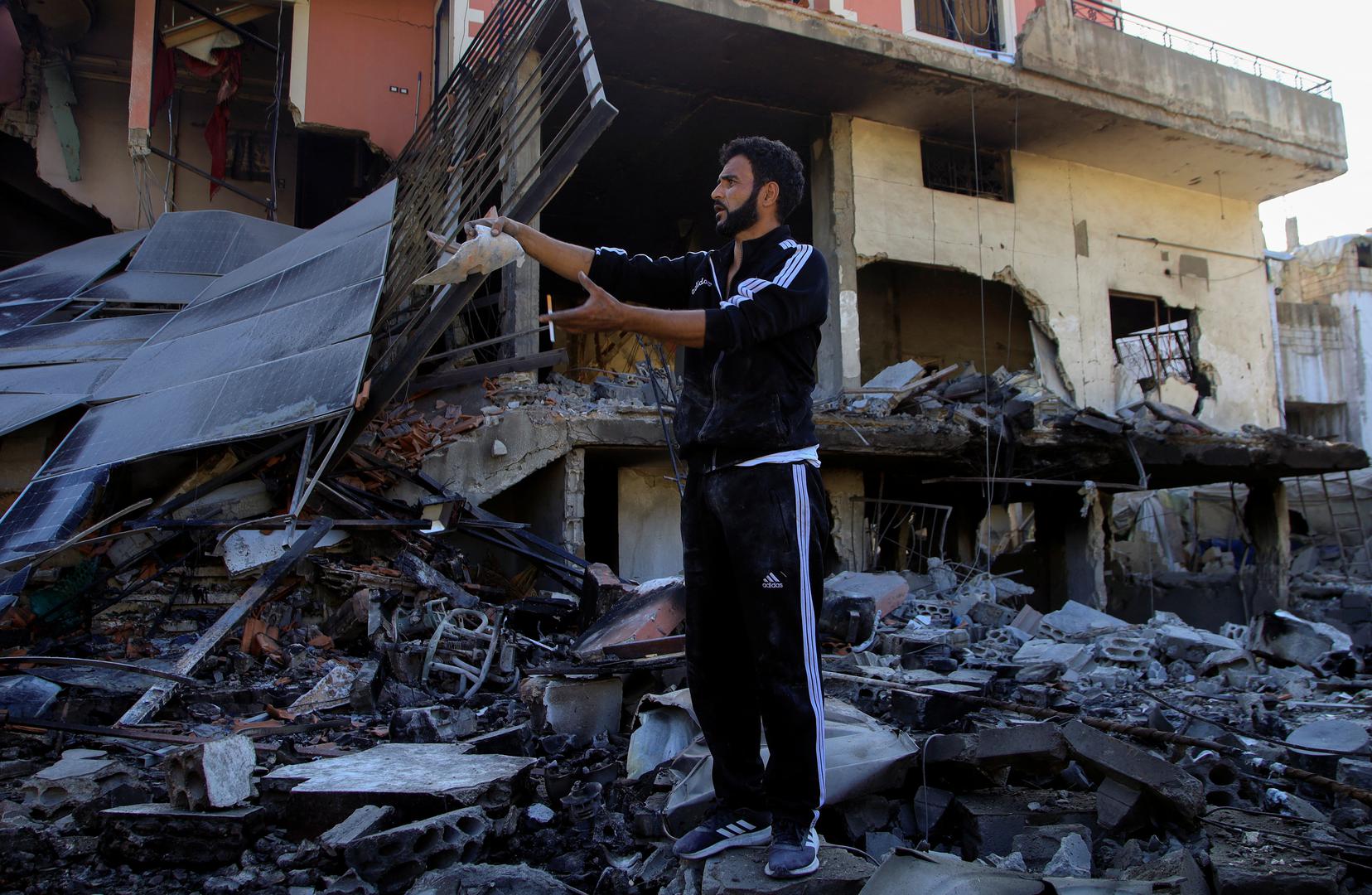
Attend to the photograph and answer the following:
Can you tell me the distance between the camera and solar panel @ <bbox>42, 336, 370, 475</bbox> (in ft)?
17.3

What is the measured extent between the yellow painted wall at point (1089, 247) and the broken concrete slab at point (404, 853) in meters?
10.6

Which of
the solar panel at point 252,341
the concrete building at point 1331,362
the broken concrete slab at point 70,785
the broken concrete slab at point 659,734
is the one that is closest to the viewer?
the broken concrete slab at point 70,785

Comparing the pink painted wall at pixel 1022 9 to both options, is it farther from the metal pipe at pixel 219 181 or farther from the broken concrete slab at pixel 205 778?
the broken concrete slab at pixel 205 778

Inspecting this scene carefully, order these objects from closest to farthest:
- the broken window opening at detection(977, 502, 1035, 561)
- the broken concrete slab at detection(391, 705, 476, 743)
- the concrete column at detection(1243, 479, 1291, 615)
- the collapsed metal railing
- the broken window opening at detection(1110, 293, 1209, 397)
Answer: the broken concrete slab at detection(391, 705, 476, 743) < the collapsed metal railing < the concrete column at detection(1243, 479, 1291, 615) < the broken window opening at detection(977, 502, 1035, 561) < the broken window opening at detection(1110, 293, 1209, 397)

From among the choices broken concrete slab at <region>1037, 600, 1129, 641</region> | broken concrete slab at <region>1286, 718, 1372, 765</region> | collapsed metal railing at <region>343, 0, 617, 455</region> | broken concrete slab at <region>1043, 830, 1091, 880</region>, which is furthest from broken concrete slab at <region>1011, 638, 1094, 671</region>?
collapsed metal railing at <region>343, 0, 617, 455</region>

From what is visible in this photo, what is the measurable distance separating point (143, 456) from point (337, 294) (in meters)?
1.52

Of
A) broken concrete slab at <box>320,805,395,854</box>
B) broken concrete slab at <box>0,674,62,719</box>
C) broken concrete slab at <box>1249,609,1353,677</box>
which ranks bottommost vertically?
broken concrete slab at <box>1249,609,1353,677</box>

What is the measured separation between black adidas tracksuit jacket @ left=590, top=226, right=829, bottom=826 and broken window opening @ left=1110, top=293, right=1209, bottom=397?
12.9 meters

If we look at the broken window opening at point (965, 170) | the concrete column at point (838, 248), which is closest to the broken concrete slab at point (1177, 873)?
the concrete column at point (838, 248)

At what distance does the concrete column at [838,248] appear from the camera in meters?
11.9

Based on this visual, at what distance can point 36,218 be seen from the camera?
12500 millimetres

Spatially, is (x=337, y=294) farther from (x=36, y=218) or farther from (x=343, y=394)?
(x=36, y=218)

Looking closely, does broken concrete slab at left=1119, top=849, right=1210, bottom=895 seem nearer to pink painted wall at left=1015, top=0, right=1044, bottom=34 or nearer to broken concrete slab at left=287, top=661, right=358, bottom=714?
broken concrete slab at left=287, top=661, right=358, bottom=714

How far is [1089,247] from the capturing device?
13.6m
